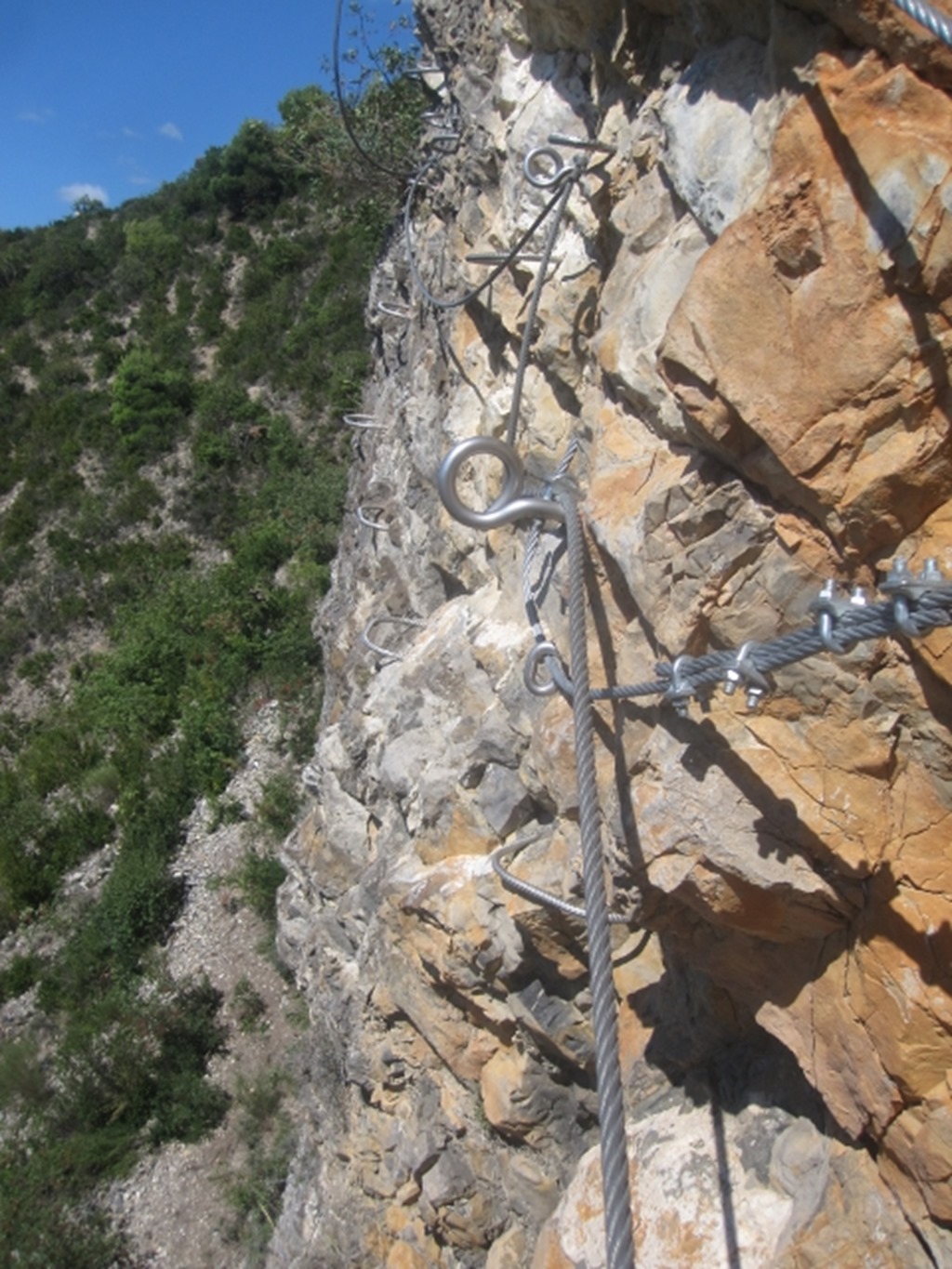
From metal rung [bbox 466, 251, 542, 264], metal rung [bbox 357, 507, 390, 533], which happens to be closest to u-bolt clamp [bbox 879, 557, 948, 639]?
metal rung [bbox 466, 251, 542, 264]

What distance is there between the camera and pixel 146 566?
17109mm

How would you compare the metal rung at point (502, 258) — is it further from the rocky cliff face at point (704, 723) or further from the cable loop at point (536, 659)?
the cable loop at point (536, 659)

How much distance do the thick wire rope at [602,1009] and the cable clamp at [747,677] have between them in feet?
1.12

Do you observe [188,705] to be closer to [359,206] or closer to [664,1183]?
[359,206]

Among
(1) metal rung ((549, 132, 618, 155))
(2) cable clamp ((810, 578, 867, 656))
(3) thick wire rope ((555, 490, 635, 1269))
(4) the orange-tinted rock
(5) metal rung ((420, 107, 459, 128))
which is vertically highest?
(5) metal rung ((420, 107, 459, 128))

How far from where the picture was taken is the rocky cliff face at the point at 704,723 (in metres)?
1.94

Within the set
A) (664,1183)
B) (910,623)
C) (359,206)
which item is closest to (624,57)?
(910,623)

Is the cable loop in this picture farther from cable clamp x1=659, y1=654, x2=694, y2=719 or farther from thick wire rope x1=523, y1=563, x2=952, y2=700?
cable clamp x1=659, y1=654, x2=694, y2=719

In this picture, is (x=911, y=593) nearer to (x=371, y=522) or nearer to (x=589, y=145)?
(x=589, y=145)

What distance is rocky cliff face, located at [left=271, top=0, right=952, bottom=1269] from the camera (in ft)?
6.38

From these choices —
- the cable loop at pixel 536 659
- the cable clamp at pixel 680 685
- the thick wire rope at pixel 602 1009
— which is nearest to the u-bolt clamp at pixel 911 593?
the cable clamp at pixel 680 685

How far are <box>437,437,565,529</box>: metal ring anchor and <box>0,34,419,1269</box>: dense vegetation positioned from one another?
30.8 ft

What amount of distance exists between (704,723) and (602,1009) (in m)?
1.03

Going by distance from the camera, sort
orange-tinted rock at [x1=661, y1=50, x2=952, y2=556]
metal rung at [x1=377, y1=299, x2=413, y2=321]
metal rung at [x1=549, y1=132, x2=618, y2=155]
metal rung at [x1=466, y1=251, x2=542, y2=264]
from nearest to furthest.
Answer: orange-tinted rock at [x1=661, y1=50, x2=952, y2=556]
metal rung at [x1=549, y1=132, x2=618, y2=155]
metal rung at [x1=466, y1=251, x2=542, y2=264]
metal rung at [x1=377, y1=299, x2=413, y2=321]
